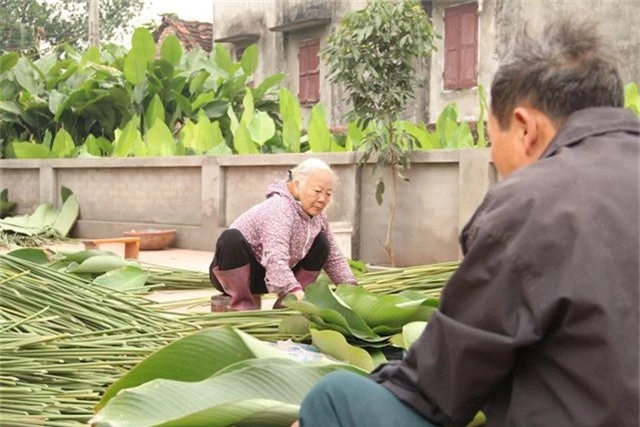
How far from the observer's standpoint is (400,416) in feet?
5.35

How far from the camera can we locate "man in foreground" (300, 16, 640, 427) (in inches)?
54.7

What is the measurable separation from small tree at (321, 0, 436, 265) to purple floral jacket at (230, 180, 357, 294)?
9.70 ft

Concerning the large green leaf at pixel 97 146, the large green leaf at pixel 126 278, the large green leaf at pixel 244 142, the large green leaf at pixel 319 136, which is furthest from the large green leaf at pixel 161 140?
the large green leaf at pixel 126 278

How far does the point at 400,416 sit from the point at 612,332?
399 mm

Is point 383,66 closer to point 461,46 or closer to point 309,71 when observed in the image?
point 461,46

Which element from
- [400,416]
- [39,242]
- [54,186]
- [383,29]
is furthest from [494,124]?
[54,186]

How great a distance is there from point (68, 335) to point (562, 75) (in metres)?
1.78

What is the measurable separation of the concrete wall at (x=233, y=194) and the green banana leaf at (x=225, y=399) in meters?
4.75

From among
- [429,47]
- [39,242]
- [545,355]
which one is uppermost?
[429,47]

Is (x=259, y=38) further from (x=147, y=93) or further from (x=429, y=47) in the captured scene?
(x=429, y=47)

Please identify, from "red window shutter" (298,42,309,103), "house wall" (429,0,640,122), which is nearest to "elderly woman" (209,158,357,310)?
"house wall" (429,0,640,122)

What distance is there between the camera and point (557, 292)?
138 centimetres

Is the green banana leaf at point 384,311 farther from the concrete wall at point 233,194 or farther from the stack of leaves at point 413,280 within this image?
the concrete wall at point 233,194

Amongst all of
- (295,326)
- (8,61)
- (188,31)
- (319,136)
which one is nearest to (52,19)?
(188,31)
